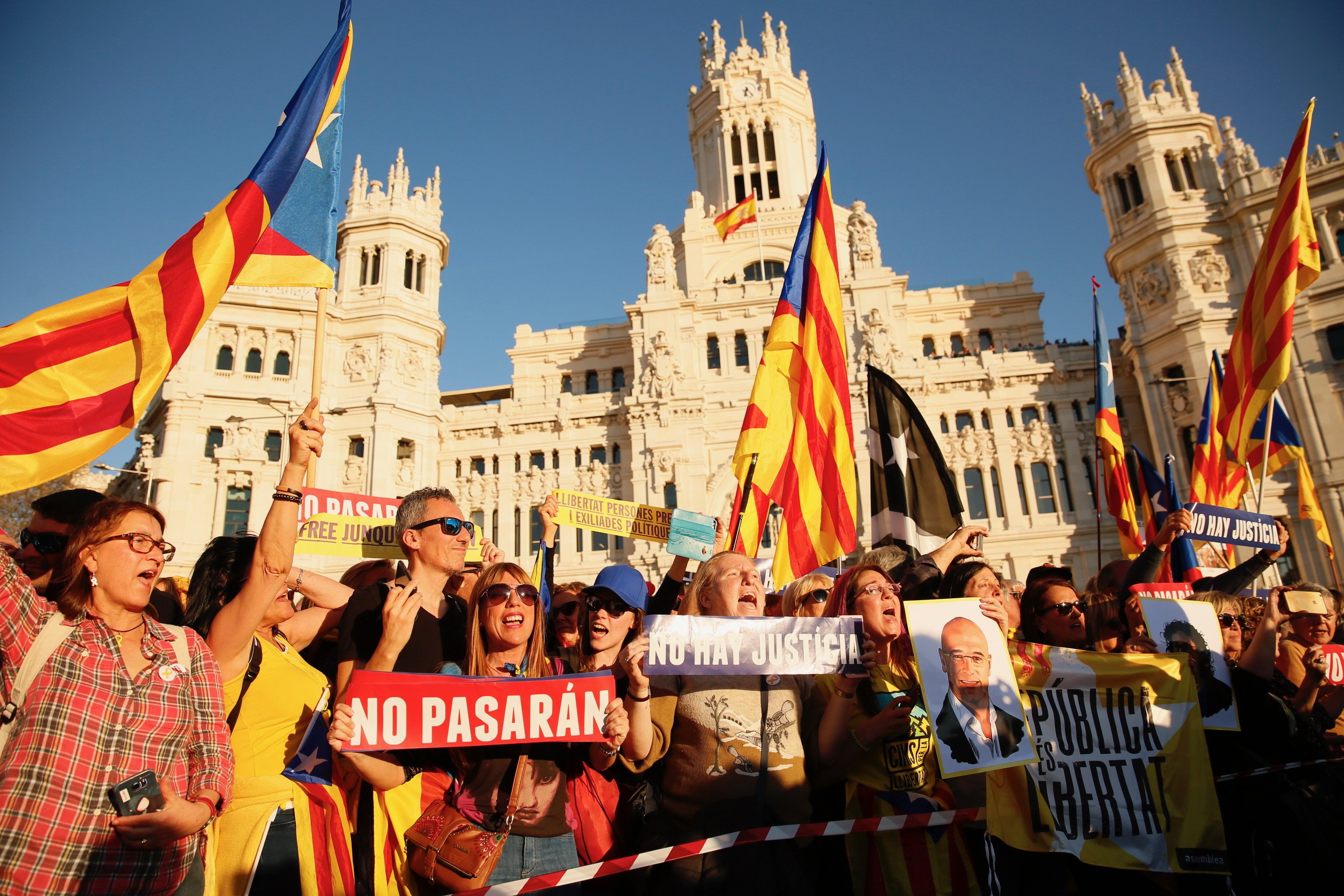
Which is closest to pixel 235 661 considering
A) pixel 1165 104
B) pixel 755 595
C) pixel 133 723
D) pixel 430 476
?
pixel 133 723

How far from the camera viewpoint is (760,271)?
134ft

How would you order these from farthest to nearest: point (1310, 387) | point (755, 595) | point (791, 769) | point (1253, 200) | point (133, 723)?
point (1253, 200)
point (1310, 387)
point (755, 595)
point (791, 769)
point (133, 723)

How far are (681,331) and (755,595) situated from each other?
32.9 metres

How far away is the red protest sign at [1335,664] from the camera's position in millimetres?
Result: 6090

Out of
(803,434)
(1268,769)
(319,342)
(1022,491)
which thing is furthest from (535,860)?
(1022,491)

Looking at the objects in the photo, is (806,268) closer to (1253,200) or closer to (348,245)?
(1253,200)

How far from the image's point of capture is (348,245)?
124 ft

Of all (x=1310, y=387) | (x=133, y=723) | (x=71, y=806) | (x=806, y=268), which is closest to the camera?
(x=71, y=806)

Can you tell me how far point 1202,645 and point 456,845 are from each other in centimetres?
466

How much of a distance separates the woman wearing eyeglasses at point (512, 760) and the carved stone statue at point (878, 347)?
31.0 meters

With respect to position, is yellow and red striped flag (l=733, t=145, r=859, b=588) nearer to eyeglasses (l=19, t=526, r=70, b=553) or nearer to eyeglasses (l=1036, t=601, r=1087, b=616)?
eyeglasses (l=1036, t=601, r=1087, b=616)

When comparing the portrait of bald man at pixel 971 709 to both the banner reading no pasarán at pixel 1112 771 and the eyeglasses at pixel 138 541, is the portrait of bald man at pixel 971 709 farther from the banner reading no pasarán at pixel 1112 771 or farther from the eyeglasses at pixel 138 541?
the eyeglasses at pixel 138 541

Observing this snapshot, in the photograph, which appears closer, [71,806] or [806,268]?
[71,806]

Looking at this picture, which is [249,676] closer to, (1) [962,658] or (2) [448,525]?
(2) [448,525]
